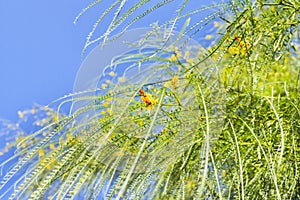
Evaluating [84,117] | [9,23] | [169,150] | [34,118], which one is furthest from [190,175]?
[9,23]

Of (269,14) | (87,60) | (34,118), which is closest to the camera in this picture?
(269,14)

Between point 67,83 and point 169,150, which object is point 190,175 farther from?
point 67,83

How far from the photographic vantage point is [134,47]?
40.7 inches

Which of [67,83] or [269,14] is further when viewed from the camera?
[67,83]

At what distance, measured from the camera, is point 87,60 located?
993 mm

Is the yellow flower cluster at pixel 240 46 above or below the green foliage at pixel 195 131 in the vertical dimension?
above

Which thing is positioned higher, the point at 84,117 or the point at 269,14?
the point at 269,14

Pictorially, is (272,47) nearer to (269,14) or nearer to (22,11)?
(269,14)

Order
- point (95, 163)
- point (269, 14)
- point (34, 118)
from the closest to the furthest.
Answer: point (95, 163) → point (269, 14) → point (34, 118)

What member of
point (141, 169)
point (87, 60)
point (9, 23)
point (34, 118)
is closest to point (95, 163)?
point (141, 169)

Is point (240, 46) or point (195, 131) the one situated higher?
point (240, 46)

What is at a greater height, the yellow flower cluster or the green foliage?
the yellow flower cluster

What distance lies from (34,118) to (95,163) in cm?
129

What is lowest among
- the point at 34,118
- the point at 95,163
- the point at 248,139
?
the point at 95,163
